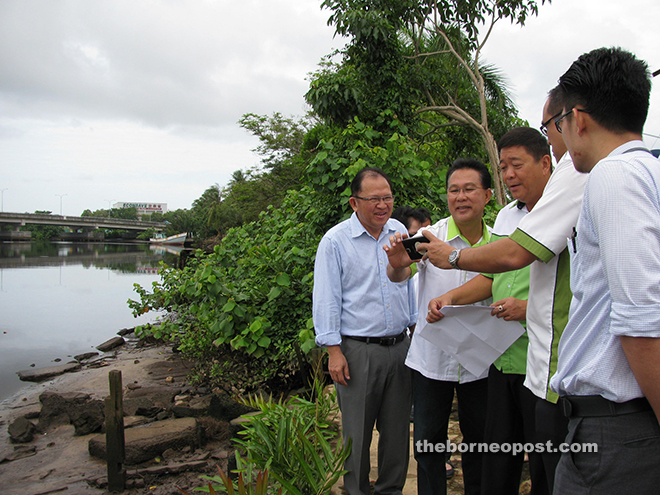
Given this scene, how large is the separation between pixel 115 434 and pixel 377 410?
3295 millimetres

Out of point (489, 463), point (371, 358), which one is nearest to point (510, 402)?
point (489, 463)

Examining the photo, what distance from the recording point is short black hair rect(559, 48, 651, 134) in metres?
1.21

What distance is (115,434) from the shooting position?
188 inches

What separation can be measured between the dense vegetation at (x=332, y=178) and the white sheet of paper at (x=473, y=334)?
91.8 inches

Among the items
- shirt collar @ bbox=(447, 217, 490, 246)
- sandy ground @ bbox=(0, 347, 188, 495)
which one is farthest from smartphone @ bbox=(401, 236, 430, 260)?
sandy ground @ bbox=(0, 347, 188, 495)

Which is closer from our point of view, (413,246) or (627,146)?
(627,146)

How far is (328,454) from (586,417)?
223 cm

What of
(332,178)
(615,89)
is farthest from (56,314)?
(615,89)

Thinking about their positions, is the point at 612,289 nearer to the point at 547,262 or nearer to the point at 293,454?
the point at 547,262

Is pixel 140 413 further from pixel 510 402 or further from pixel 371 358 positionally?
pixel 510 402

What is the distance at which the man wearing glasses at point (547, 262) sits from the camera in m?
1.60

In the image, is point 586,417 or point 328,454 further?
point 328,454

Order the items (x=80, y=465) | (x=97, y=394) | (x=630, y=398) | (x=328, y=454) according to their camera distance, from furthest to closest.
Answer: (x=97, y=394), (x=80, y=465), (x=328, y=454), (x=630, y=398)

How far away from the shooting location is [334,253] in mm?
2898
